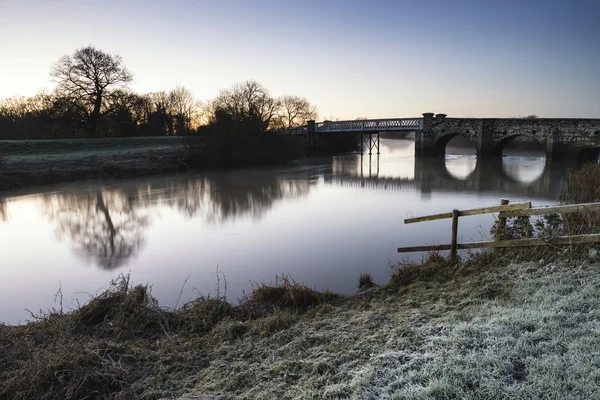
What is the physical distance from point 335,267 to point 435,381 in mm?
5268

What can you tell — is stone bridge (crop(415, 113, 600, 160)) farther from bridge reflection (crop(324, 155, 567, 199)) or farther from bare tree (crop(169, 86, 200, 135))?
bare tree (crop(169, 86, 200, 135))

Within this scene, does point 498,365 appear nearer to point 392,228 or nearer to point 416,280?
point 416,280

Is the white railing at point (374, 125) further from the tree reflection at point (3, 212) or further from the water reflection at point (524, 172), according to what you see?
the tree reflection at point (3, 212)

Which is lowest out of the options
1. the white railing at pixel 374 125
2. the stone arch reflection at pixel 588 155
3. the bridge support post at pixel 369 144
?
the stone arch reflection at pixel 588 155

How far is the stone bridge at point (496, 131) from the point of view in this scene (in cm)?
2927

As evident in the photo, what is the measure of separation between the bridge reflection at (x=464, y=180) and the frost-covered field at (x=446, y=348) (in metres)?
13.7

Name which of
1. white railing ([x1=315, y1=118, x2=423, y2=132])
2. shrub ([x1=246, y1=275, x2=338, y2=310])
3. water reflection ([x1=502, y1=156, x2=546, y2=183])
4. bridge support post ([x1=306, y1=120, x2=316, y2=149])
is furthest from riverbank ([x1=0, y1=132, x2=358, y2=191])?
shrub ([x1=246, y1=275, x2=338, y2=310])

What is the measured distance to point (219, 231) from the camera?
478 inches

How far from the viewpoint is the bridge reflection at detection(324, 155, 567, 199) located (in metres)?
19.1

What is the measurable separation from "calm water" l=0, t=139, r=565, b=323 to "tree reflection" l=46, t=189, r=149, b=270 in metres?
0.04

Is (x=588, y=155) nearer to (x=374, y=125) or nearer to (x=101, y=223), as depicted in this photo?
(x=374, y=125)

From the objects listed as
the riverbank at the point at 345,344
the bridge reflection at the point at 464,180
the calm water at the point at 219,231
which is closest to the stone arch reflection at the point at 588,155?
the bridge reflection at the point at 464,180

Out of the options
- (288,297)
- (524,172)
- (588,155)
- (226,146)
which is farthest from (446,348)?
(588,155)

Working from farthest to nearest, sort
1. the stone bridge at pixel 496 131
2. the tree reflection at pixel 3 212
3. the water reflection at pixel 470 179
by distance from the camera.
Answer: the stone bridge at pixel 496 131 → the water reflection at pixel 470 179 → the tree reflection at pixel 3 212
